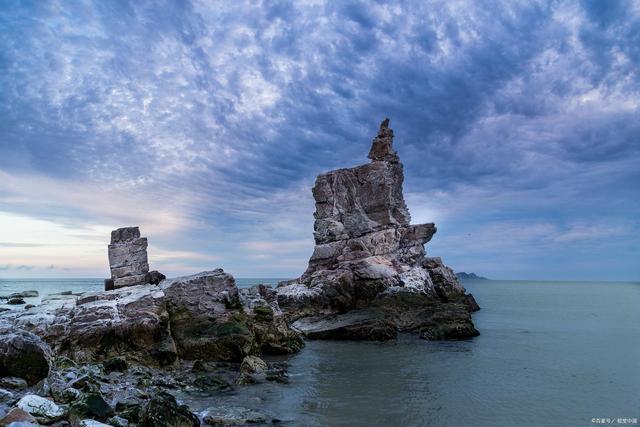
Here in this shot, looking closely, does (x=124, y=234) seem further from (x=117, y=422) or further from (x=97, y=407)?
(x=117, y=422)

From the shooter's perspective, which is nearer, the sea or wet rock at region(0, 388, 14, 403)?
wet rock at region(0, 388, 14, 403)

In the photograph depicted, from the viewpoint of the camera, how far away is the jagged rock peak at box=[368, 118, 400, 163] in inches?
1935

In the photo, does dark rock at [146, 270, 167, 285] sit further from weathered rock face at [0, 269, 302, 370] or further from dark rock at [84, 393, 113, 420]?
dark rock at [84, 393, 113, 420]

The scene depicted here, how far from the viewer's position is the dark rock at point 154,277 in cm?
2372

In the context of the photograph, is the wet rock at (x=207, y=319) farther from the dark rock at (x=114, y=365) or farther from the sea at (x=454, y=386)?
the dark rock at (x=114, y=365)

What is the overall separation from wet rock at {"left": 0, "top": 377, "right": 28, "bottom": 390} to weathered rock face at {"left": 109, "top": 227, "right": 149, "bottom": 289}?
10972 mm

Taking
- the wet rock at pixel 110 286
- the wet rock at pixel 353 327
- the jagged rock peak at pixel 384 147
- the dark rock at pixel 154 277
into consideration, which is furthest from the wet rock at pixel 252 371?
the jagged rock peak at pixel 384 147

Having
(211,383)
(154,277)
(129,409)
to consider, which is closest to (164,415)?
(129,409)

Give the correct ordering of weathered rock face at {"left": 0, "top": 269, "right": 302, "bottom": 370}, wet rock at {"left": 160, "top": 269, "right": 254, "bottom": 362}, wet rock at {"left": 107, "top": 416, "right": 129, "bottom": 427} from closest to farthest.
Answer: wet rock at {"left": 107, "top": 416, "right": 129, "bottom": 427} → weathered rock face at {"left": 0, "top": 269, "right": 302, "bottom": 370} → wet rock at {"left": 160, "top": 269, "right": 254, "bottom": 362}

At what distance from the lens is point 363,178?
4759 centimetres

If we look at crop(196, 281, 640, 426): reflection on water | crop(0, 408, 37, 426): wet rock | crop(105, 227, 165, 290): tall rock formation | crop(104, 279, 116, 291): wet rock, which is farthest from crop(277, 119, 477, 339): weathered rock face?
crop(0, 408, 37, 426): wet rock

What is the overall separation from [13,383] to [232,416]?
6.26 meters

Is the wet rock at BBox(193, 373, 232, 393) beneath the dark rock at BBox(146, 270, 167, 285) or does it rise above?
beneath

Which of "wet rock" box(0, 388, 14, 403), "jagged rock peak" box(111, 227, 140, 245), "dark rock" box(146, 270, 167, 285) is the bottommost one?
"wet rock" box(0, 388, 14, 403)
